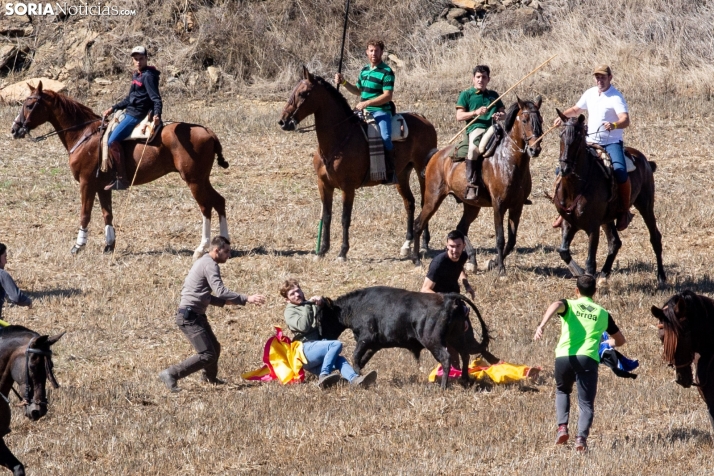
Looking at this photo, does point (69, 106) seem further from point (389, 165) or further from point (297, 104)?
Result: point (389, 165)

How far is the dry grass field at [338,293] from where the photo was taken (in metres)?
8.96

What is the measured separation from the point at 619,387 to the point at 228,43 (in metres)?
21.2

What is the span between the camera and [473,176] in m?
15.1

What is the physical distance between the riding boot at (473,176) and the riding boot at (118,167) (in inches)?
205

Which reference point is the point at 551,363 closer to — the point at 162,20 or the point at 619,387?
the point at 619,387

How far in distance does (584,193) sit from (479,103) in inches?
87.4

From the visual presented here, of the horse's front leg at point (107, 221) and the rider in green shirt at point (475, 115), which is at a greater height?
the rider in green shirt at point (475, 115)

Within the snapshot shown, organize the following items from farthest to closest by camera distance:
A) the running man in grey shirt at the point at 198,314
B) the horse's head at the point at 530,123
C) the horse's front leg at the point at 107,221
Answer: the horse's front leg at the point at 107,221
the horse's head at the point at 530,123
the running man in grey shirt at the point at 198,314

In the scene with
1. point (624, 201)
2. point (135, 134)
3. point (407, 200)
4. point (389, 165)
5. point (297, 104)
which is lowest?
point (407, 200)

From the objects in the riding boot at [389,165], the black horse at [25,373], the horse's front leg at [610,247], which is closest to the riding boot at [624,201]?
the horse's front leg at [610,247]

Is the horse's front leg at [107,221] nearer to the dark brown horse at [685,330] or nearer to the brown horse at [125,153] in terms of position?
the brown horse at [125,153]

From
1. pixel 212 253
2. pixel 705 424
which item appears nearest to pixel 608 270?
pixel 705 424

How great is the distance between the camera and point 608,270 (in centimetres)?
1470

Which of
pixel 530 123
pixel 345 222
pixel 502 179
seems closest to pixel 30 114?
pixel 345 222
